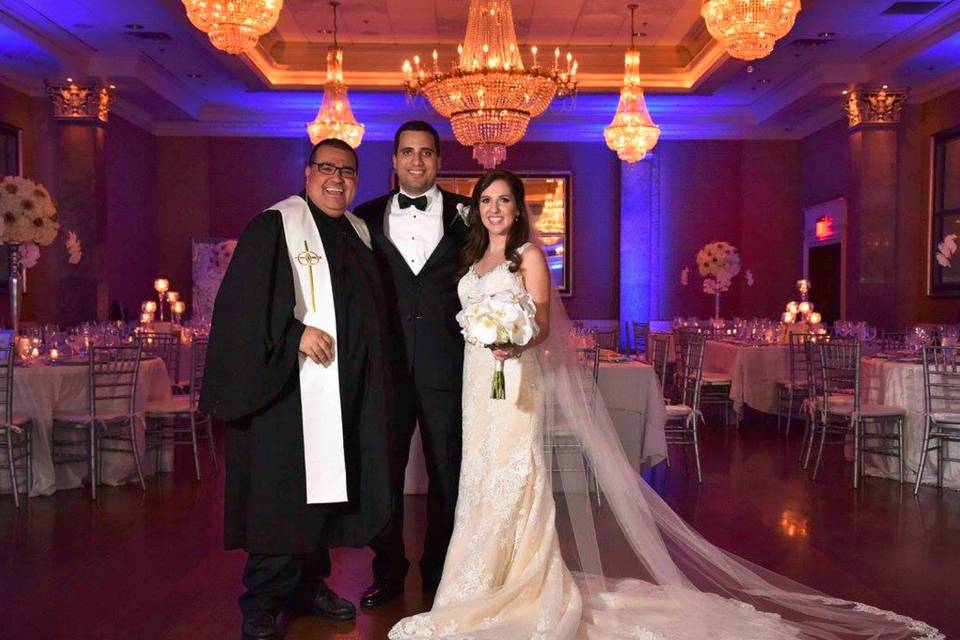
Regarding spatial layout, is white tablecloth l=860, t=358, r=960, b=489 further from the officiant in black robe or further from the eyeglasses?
the eyeglasses

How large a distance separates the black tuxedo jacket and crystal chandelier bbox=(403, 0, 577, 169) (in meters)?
4.35

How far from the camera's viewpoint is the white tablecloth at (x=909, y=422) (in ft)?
23.9

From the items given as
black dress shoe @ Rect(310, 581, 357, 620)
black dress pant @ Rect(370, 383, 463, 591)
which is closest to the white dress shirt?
black dress pant @ Rect(370, 383, 463, 591)

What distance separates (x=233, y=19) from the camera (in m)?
7.19

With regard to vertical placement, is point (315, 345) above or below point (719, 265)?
below

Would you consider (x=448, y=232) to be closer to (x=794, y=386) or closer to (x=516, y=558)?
(x=516, y=558)

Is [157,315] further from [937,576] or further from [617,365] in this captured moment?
[937,576]

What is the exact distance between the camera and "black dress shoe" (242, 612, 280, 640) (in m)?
3.78

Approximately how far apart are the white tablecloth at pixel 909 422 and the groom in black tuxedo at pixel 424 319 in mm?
4731

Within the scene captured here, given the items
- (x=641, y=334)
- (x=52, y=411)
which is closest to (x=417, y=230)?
(x=52, y=411)

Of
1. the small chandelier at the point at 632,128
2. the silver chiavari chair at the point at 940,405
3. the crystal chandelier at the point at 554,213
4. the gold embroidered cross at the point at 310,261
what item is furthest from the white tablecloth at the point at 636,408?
the crystal chandelier at the point at 554,213

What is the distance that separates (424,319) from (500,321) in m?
0.72

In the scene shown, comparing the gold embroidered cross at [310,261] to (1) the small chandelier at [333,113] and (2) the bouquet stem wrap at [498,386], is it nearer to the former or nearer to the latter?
(2) the bouquet stem wrap at [498,386]

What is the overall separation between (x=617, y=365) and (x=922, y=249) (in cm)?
817
